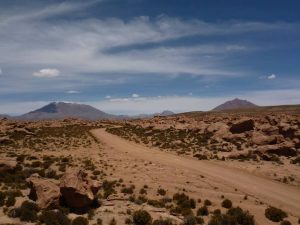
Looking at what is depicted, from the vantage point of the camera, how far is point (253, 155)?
44.9 meters

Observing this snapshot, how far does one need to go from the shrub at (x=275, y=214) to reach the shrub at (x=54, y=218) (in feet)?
39.5

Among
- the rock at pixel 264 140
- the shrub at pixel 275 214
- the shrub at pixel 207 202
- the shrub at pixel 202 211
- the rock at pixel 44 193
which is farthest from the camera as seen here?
the rock at pixel 264 140

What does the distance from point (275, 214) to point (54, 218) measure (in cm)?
1316

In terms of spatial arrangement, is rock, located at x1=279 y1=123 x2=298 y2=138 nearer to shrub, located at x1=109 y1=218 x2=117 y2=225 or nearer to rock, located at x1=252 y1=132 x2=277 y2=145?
rock, located at x1=252 y1=132 x2=277 y2=145

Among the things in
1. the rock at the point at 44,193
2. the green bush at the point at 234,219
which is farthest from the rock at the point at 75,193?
the green bush at the point at 234,219

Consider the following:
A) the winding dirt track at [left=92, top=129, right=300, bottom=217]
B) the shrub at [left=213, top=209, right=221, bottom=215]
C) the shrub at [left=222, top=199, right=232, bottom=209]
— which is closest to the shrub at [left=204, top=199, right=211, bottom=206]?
the shrub at [left=222, top=199, right=232, bottom=209]

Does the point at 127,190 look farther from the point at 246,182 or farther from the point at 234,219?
the point at 246,182

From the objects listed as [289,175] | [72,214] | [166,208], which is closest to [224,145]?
[289,175]

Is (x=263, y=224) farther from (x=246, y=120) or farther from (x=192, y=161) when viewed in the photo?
(x=246, y=120)

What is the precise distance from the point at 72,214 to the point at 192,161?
76.0ft

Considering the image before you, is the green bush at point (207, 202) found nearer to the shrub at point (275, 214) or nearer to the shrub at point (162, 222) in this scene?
the shrub at point (275, 214)

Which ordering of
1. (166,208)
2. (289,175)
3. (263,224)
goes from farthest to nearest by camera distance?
(289,175) < (166,208) < (263,224)

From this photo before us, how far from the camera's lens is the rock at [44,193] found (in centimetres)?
2359

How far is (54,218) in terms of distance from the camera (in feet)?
69.5
